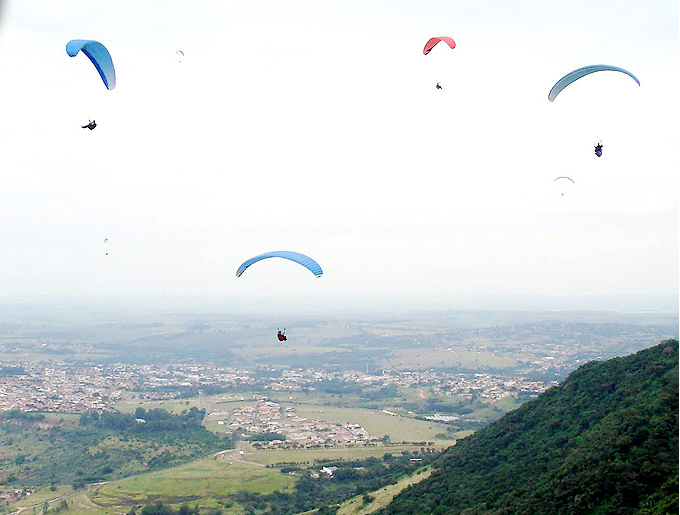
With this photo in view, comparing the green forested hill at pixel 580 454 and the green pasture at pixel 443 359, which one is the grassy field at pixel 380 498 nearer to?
the green forested hill at pixel 580 454

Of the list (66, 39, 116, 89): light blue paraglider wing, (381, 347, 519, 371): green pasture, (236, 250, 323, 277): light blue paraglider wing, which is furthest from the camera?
(381, 347, 519, 371): green pasture

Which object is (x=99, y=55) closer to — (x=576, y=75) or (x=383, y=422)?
(x=576, y=75)

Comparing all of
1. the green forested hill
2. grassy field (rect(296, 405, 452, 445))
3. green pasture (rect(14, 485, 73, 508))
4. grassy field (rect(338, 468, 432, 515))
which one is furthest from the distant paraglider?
grassy field (rect(296, 405, 452, 445))

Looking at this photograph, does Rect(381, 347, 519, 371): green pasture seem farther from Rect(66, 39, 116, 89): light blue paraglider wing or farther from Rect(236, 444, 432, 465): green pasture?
Rect(66, 39, 116, 89): light blue paraglider wing

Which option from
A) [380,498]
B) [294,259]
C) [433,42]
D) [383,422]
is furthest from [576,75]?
[383,422]

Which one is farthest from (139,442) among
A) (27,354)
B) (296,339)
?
(296,339)

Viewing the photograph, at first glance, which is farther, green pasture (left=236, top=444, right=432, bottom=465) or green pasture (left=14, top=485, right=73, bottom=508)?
green pasture (left=236, top=444, right=432, bottom=465)

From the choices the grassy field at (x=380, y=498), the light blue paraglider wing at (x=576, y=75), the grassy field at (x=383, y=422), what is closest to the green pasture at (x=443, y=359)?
the grassy field at (x=383, y=422)
